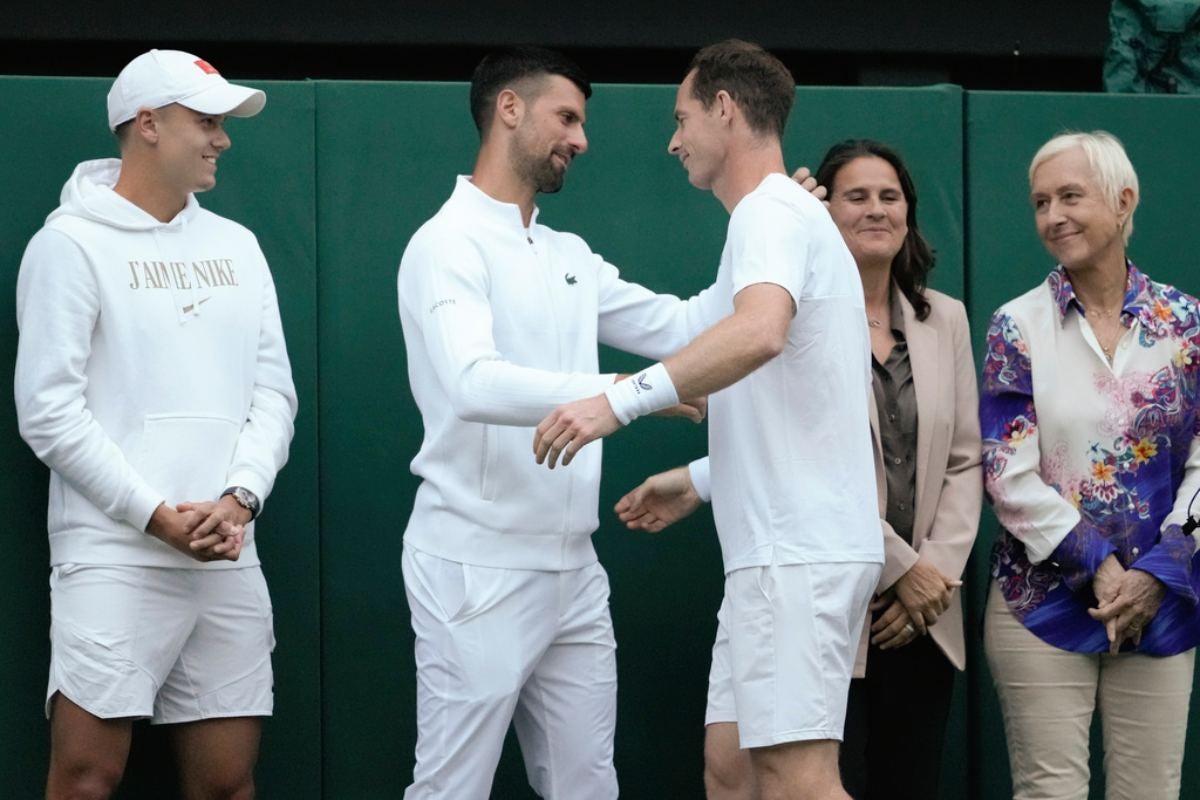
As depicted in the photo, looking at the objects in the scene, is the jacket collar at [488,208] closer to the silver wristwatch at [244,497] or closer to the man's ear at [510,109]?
the man's ear at [510,109]

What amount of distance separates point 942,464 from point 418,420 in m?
1.31

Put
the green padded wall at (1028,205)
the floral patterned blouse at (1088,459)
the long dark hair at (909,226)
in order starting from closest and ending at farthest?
the floral patterned blouse at (1088,459) → the long dark hair at (909,226) → the green padded wall at (1028,205)

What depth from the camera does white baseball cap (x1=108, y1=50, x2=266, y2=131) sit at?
4.28 m

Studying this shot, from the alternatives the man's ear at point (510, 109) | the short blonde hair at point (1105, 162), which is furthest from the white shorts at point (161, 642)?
the short blonde hair at point (1105, 162)

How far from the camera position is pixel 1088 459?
170 inches

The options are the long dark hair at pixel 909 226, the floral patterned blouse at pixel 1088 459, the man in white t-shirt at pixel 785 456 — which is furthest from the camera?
the long dark hair at pixel 909 226

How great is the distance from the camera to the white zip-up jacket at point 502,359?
4.05 m

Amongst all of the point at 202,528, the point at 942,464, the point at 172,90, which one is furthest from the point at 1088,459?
the point at 172,90

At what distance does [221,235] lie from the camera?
439cm

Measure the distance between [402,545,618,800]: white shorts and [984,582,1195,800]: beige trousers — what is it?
0.91 meters

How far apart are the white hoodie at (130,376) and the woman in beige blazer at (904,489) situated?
0.90 meters

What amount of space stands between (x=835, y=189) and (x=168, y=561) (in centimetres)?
173

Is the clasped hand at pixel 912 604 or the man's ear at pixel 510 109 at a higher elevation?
the man's ear at pixel 510 109

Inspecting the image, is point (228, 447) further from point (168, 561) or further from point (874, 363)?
point (874, 363)
